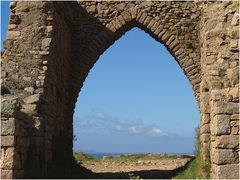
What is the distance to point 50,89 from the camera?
10.4 m

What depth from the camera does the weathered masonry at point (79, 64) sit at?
7.61 m

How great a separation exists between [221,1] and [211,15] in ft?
1.32

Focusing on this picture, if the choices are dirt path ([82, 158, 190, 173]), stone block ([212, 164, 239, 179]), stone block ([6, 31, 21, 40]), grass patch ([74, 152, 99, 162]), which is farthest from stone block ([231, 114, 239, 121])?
grass patch ([74, 152, 99, 162])

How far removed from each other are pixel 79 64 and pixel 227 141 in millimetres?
6599

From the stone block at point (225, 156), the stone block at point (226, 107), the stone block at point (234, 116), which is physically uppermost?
the stone block at point (226, 107)

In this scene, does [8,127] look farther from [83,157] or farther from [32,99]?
[83,157]

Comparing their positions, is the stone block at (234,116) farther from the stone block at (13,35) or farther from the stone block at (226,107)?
the stone block at (13,35)

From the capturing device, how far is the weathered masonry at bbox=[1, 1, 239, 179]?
7609mm

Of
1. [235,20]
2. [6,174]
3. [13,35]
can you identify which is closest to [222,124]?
[235,20]

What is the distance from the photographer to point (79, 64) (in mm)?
13133

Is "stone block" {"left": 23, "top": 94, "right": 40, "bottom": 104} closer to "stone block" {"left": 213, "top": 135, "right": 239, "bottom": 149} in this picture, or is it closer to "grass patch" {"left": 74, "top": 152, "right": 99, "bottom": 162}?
"stone block" {"left": 213, "top": 135, "right": 239, "bottom": 149}

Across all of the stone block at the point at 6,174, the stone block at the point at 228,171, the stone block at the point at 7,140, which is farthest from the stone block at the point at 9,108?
the stone block at the point at 228,171

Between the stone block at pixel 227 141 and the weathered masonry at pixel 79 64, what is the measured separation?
15 mm

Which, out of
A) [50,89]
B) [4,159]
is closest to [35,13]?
[50,89]
